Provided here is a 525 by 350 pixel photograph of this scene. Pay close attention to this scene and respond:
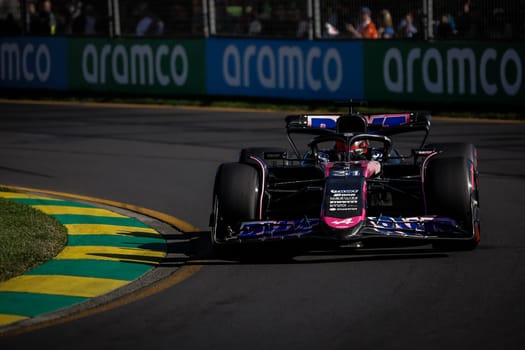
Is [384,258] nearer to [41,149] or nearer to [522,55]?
[41,149]

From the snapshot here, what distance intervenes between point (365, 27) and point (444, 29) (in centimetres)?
155

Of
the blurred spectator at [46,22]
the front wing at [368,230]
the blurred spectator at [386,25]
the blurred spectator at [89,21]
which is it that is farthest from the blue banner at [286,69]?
the front wing at [368,230]

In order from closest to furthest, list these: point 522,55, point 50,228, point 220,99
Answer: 1. point 50,228
2. point 522,55
3. point 220,99

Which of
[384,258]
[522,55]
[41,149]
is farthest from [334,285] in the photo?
[522,55]

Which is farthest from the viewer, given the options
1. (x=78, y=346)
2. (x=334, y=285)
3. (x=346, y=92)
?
(x=346, y=92)

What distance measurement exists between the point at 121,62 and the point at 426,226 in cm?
1618

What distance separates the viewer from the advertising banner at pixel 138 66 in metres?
23.8

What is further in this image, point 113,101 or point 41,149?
point 113,101

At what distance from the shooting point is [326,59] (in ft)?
71.6

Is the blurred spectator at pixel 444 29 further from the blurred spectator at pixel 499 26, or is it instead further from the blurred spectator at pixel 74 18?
the blurred spectator at pixel 74 18

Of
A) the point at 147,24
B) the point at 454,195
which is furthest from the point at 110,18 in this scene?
the point at 454,195

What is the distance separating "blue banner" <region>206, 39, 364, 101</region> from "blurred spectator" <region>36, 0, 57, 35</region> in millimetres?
4439

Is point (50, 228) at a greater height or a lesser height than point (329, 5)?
lesser

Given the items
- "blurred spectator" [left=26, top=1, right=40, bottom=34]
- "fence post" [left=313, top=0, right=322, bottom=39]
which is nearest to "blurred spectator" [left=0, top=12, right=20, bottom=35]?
"blurred spectator" [left=26, top=1, right=40, bottom=34]
